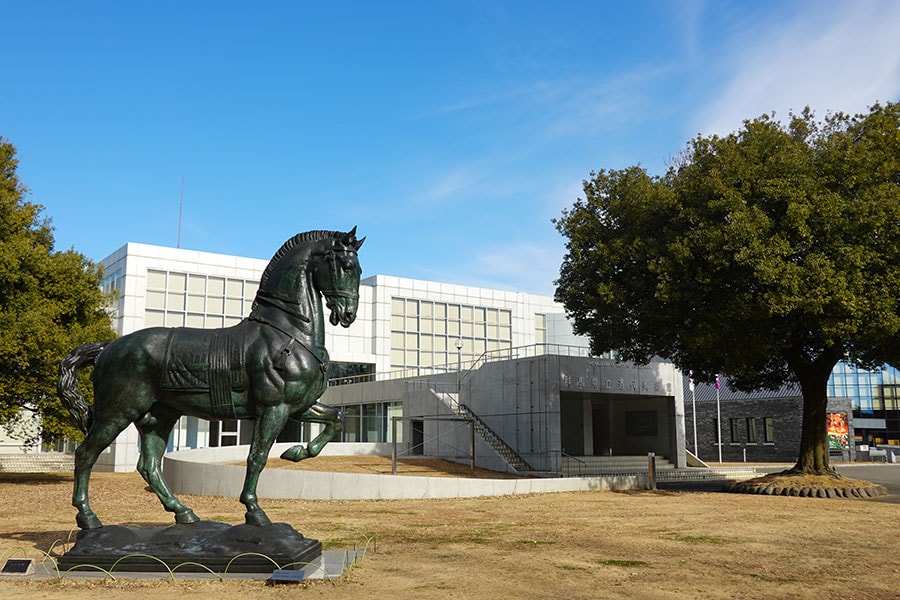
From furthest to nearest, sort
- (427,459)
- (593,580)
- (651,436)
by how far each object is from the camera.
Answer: (651,436), (427,459), (593,580)

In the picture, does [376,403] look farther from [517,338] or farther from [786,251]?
[786,251]

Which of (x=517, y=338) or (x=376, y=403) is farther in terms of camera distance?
(x=517, y=338)

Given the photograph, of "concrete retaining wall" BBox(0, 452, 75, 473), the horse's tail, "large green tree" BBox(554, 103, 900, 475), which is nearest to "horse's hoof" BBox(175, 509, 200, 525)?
the horse's tail

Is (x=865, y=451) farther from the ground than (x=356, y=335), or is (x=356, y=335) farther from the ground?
(x=356, y=335)

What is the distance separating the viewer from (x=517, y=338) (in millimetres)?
56219

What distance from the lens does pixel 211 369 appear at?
8.39m

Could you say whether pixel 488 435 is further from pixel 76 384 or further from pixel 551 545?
pixel 76 384

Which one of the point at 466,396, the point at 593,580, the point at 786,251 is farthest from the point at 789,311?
the point at 466,396

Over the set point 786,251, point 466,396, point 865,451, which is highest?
point 786,251

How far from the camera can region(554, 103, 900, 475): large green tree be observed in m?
18.9

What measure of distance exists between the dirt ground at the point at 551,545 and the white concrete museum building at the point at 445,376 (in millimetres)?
8228

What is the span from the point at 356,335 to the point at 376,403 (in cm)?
906

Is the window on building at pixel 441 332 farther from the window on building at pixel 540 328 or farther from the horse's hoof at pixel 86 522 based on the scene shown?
the horse's hoof at pixel 86 522

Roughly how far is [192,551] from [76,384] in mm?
2422
